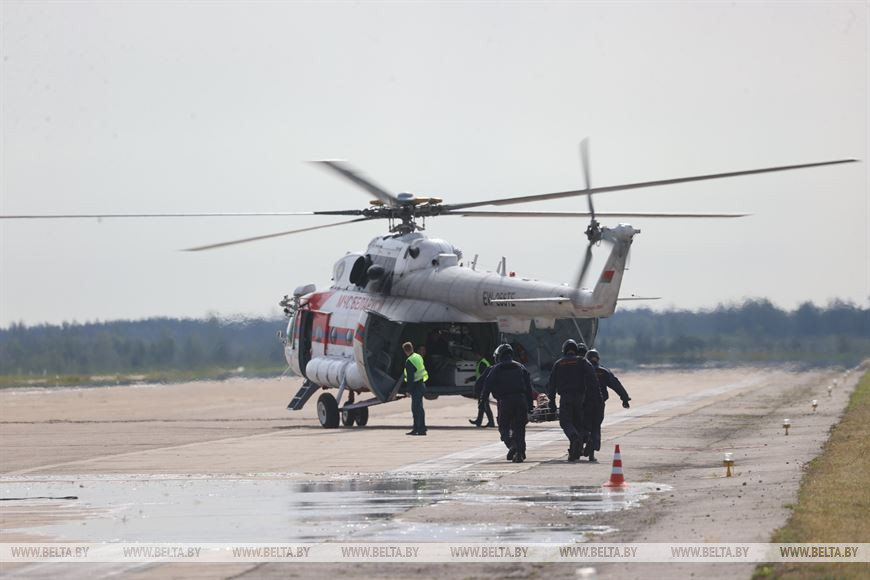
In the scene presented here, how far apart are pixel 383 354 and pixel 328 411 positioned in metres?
2.07

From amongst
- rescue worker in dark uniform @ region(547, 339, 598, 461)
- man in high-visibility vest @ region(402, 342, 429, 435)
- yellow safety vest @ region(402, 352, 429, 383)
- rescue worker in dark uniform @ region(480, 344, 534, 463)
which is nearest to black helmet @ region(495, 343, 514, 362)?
rescue worker in dark uniform @ region(480, 344, 534, 463)

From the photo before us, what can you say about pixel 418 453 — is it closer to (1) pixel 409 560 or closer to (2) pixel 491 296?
(2) pixel 491 296

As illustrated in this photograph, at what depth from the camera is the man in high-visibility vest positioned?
99.2ft

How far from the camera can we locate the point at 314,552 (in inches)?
509

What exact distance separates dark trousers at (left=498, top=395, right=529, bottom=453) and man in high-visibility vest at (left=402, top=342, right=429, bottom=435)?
23.2ft

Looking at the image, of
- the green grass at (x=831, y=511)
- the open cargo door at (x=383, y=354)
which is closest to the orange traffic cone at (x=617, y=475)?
the green grass at (x=831, y=511)

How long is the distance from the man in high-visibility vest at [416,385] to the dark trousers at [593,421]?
7.67 meters

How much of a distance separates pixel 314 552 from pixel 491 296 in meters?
18.9

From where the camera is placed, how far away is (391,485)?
62.6 ft

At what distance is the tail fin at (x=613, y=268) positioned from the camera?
89.9 feet

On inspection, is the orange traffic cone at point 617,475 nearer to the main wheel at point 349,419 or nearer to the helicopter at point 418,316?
the helicopter at point 418,316

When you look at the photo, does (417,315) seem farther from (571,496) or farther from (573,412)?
(571,496)

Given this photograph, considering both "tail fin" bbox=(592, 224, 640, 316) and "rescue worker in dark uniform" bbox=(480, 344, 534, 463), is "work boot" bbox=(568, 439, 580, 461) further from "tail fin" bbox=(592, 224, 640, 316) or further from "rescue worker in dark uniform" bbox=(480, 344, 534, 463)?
"tail fin" bbox=(592, 224, 640, 316)

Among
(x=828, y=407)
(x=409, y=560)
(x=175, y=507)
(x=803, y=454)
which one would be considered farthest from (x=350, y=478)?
(x=828, y=407)
